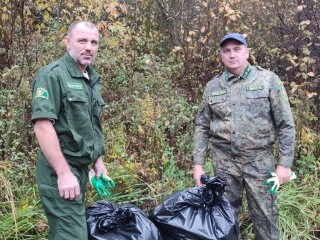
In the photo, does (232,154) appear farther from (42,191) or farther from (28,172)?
(28,172)

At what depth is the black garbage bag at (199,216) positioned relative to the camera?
308cm

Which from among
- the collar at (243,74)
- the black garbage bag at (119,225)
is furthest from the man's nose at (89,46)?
the collar at (243,74)

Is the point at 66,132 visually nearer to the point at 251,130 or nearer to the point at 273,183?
the point at 251,130

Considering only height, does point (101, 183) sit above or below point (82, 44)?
below

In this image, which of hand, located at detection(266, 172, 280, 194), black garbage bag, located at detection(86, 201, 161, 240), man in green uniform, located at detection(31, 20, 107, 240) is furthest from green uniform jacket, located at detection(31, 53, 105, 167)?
hand, located at detection(266, 172, 280, 194)

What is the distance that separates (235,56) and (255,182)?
1051 mm

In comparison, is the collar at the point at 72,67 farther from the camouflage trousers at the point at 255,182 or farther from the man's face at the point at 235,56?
the camouflage trousers at the point at 255,182

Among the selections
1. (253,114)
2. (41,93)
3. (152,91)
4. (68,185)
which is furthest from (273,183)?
(152,91)

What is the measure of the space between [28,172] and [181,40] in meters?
4.29

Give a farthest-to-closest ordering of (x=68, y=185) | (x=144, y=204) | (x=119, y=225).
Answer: (x=144, y=204) < (x=119, y=225) < (x=68, y=185)

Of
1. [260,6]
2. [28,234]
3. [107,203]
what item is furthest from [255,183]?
[260,6]

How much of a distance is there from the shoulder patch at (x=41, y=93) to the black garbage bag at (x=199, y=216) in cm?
121

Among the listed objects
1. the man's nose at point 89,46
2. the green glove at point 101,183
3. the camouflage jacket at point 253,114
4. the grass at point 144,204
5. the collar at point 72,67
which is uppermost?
the man's nose at point 89,46

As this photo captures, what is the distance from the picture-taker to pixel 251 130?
3500mm
